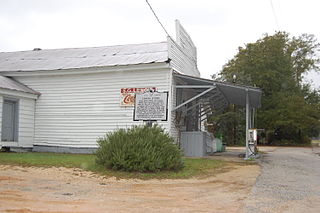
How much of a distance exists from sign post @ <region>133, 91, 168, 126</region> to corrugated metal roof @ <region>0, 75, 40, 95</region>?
23.6 feet

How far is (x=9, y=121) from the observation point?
1747cm

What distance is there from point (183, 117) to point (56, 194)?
11706 mm

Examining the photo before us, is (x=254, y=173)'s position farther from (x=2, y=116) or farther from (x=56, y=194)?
(x=2, y=116)

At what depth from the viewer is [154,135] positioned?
11555 millimetres

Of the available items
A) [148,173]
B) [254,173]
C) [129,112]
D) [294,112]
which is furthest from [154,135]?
[294,112]

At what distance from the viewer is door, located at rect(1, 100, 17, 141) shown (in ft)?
56.3

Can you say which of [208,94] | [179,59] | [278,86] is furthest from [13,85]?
[278,86]

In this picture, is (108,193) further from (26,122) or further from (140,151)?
(26,122)

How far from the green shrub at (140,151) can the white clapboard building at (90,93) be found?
4887mm

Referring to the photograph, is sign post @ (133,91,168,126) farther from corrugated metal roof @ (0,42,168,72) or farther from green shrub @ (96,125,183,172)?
corrugated metal roof @ (0,42,168,72)

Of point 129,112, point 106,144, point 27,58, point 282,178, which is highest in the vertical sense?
point 27,58

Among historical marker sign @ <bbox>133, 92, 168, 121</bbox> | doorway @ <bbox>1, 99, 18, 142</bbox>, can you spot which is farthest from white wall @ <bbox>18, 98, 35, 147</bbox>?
historical marker sign @ <bbox>133, 92, 168, 121</bbox>

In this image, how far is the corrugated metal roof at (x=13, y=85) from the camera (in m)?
17.0

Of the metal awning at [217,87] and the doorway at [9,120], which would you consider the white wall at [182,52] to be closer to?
the metal awning at [217,87]
